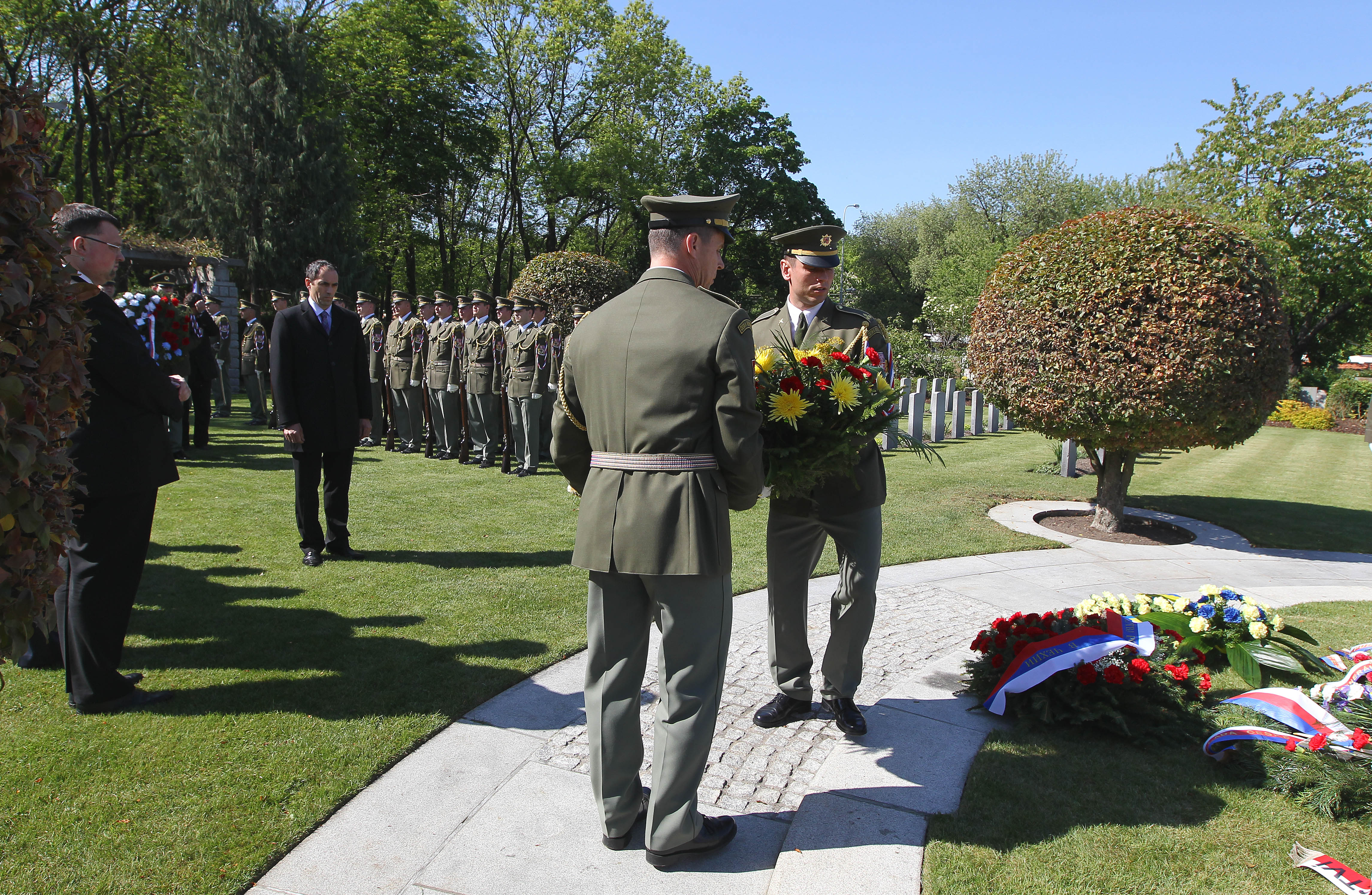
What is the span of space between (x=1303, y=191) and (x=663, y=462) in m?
36.1

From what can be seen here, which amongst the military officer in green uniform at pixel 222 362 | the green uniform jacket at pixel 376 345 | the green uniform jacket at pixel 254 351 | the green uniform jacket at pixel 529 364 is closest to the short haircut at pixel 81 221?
the green uniform jacket at pixel 529 364

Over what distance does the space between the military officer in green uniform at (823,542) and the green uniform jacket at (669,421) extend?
3.27ft

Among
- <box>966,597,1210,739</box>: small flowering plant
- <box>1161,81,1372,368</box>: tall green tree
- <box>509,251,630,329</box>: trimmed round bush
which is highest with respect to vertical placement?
<box>1161,81,1372,368</box>: tall green tree

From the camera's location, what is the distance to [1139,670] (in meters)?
4.06

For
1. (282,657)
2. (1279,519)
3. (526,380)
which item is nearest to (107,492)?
(282,657)

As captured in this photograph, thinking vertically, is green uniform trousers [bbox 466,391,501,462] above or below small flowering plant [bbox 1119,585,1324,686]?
above

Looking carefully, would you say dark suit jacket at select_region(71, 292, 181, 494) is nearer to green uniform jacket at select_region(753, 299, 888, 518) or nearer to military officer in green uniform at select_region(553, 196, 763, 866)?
military officer in green uniform at select_region(553, 196, 763, 866)

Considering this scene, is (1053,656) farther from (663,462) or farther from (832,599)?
(663,462)

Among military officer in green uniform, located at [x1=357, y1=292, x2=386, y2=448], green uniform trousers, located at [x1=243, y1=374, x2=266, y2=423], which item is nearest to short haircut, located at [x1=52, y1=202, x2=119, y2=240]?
military officer in green uniform, located at [x1=357, y1=292, x2=386, y2=448]

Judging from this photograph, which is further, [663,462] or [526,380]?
[526,380]

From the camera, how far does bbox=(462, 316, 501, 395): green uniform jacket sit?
11.6m

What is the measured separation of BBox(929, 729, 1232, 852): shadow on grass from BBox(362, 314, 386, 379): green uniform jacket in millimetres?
11756

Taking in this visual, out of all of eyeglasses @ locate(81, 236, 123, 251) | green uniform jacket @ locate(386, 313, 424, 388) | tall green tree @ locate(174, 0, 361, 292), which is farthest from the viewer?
tall green tree @ locate(174, 0, 361, 292)

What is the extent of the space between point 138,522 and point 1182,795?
4946 millimetres
